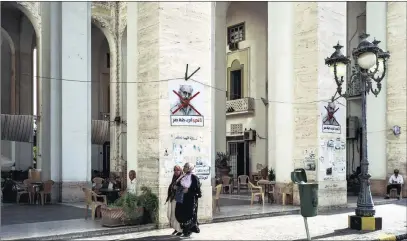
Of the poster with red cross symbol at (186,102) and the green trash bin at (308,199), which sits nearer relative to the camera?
the green trash bin at (308,199)

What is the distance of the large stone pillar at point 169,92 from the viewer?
10641 mm

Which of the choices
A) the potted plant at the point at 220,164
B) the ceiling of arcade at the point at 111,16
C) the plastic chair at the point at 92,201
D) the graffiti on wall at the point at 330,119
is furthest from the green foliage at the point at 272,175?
the ceiling of arcade at the point at 111,16

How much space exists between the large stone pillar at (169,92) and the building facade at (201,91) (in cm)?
3

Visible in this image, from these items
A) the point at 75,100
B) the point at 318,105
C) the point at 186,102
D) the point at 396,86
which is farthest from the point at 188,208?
the point at 396,86

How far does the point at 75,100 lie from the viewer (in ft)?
51.3

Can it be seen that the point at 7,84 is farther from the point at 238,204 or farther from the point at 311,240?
the point at 311,240

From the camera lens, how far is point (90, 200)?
1141 cm

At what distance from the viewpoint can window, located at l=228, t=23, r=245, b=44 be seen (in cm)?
2547

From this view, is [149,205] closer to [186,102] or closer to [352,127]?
[186,102]

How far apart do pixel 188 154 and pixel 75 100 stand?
6192 mm

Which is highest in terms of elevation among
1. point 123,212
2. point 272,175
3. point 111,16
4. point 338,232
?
point 111,16

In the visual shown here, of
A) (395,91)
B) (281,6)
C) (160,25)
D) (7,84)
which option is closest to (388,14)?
(395,91)

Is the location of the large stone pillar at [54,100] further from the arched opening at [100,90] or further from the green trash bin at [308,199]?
the arched opening at [100,90]

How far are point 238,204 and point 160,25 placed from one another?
631 centimetres
